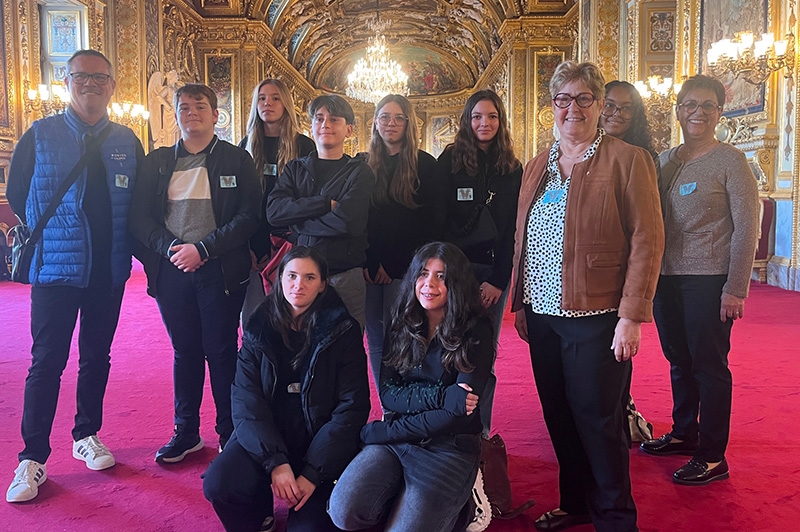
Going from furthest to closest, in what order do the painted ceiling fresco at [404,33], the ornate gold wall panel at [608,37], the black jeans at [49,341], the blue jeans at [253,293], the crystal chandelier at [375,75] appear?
the crystal chandelier at [375,75], the painted ceiling fresco at [404,33], the ornate gold wall panel at [608,37], the blue jeans at [253,293], the black jeans at [49,341]

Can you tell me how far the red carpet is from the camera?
2.91m

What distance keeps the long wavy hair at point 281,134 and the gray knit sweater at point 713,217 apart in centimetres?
210

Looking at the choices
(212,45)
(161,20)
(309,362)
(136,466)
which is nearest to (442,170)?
(309,362)

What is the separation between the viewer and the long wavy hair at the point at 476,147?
3364 mm

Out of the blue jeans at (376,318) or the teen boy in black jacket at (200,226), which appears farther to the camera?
the blue jeans at (376,318)

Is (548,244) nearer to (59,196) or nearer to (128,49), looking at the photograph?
(59,196)

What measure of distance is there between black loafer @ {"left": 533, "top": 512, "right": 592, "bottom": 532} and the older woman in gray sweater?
730 millimetres

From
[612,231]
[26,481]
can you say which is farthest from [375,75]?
[612,231]

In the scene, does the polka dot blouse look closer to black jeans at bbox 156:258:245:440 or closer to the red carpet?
the red carpet

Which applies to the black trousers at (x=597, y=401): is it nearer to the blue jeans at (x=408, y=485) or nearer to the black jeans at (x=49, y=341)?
the blue jeans at (x=408, y=485)

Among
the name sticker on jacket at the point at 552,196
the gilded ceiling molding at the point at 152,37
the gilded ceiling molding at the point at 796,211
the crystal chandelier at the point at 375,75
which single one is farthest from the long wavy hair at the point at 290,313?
the crystal chandelier at the point at 375,75

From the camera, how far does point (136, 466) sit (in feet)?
11.5

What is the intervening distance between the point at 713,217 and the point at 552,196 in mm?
1043

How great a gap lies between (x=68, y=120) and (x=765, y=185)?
1017 centimetres
